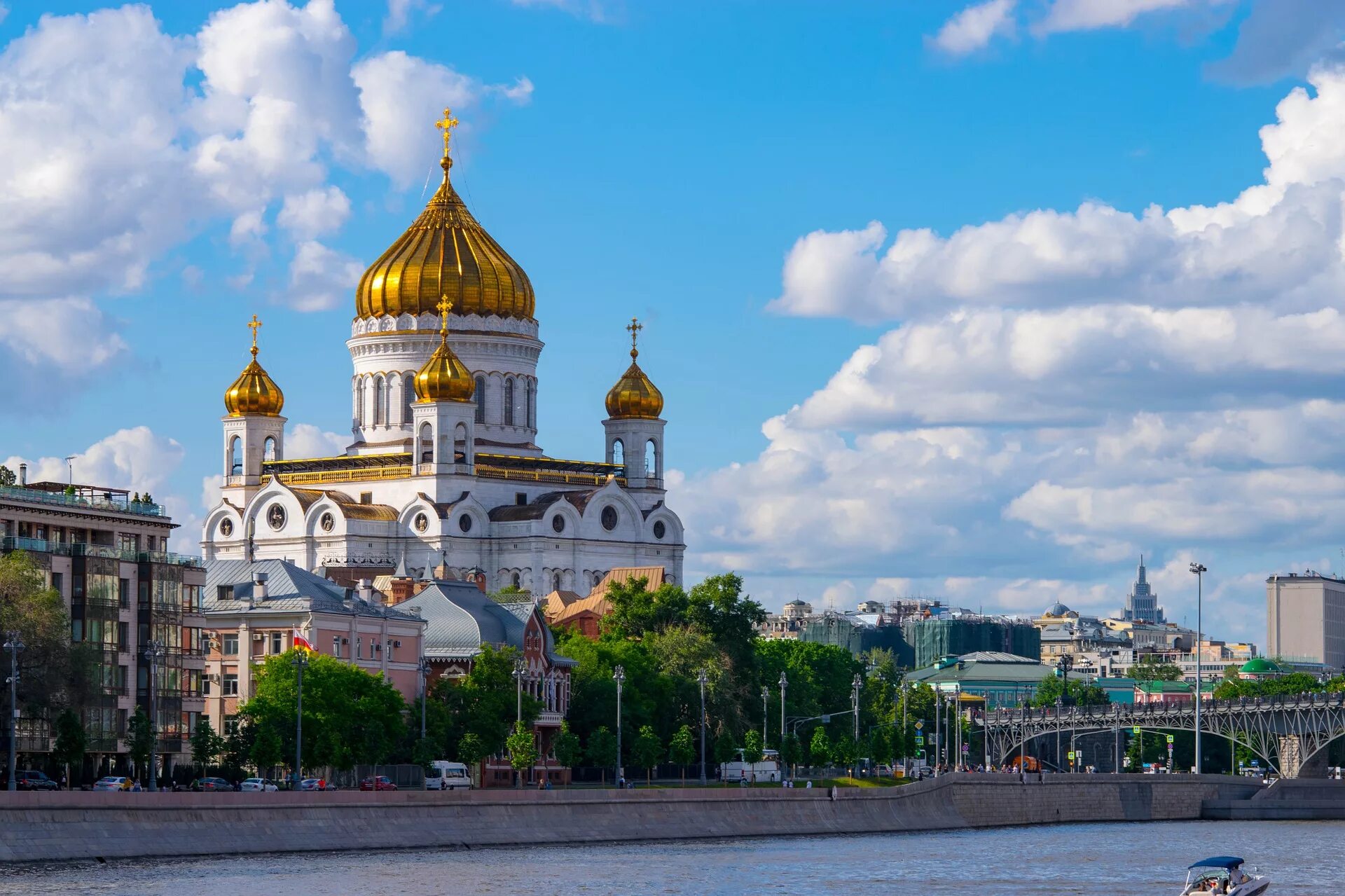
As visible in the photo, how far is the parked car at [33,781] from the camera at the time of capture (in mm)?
71688

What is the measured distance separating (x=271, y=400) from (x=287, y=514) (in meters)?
8.15

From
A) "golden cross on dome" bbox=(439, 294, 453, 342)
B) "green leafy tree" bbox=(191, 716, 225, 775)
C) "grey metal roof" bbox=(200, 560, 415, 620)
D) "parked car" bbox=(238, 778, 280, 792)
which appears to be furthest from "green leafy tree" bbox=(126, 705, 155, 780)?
"golden cross on dome" bbox=(439, 294, 453, 342)

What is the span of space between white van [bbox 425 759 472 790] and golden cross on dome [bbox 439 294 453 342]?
174 ft

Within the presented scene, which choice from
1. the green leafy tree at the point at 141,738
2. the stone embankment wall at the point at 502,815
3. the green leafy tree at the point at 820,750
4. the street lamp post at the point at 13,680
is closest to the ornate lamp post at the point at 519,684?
the stone embankment wall at the point at 502,815

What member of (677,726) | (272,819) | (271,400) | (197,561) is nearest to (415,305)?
(271,400)

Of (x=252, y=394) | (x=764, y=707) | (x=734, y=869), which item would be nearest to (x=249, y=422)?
(x=252, y=394)

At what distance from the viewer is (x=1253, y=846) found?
87.9 meters

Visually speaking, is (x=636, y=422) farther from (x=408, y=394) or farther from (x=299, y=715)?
(x=299, y=715)

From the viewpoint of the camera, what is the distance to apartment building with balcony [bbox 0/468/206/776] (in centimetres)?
7850

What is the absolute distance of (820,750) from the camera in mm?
106375

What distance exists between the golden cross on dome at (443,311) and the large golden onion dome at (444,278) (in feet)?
1.06

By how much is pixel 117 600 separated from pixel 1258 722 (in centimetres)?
6861

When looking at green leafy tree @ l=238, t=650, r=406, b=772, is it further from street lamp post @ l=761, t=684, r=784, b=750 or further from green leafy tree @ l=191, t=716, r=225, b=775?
street lamp post @ l=761, t=684, r=784, b=750

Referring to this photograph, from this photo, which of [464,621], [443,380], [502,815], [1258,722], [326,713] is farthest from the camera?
[443,380]
